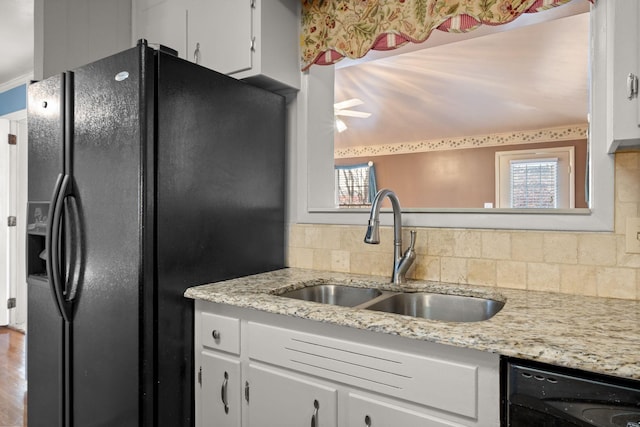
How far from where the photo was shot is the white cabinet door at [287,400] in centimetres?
121

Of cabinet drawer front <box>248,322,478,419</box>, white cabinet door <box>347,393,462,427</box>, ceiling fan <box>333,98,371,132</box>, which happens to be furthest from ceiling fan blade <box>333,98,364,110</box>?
white cabinet door <box>347,393,462,427</box>

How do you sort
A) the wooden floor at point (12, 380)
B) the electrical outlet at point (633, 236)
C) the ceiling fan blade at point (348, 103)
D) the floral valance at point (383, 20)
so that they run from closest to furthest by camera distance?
the electrical outlet at point (633, 236), the floral valance at point (383, 20), the wooden floor at point (12, 380), the ceiling fan blade at point (348, 103)

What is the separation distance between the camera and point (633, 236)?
1.34 meters

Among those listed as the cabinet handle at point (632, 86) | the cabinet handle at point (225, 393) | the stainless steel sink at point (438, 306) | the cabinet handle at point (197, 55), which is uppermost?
the cabinet handle at point (197, 55)

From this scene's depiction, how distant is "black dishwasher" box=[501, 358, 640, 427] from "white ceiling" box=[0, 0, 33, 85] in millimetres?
3267

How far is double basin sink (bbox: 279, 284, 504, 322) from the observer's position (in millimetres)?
1471

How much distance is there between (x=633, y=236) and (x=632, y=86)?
1.79ft

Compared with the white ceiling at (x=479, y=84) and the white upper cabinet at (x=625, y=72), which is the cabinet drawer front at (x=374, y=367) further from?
the white ceiling at (x=479, y=84)

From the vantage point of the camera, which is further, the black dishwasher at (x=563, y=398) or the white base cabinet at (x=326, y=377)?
the white base cabinet at (x=326, y=377)

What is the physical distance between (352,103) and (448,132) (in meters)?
2.38

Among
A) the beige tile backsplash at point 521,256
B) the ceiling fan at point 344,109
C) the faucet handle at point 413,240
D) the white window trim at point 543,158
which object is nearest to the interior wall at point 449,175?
the white window trim at point 543,158

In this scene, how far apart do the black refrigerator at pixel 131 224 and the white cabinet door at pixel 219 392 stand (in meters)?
0.07

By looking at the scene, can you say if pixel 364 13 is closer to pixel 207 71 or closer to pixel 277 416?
pixel 207 71

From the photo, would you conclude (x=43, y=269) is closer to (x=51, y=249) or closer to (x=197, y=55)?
(x=51, y=249)
